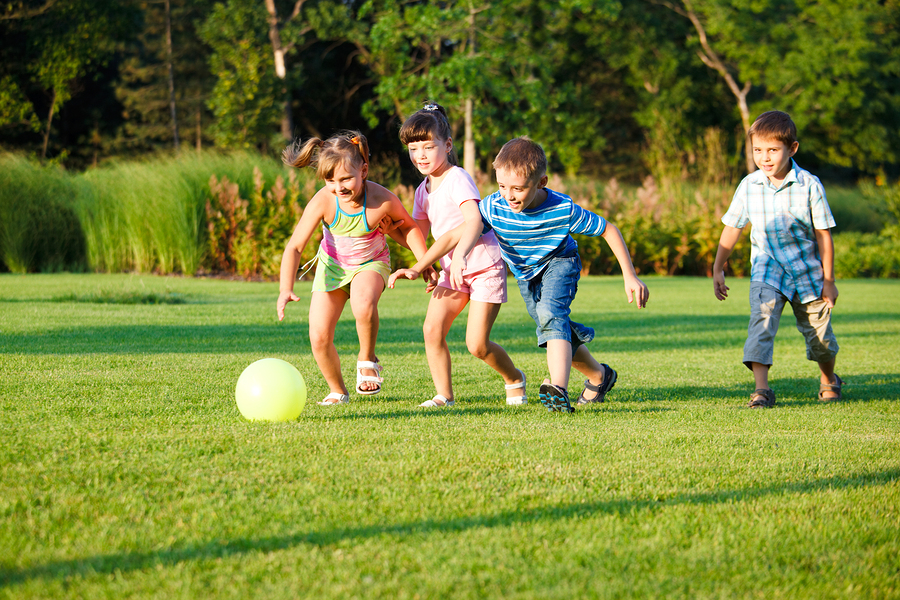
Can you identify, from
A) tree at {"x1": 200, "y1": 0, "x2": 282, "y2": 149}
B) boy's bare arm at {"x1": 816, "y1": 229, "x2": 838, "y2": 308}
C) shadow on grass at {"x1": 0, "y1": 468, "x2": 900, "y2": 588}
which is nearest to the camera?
shadow on grass at {"x1": 0, "y1": 468, "x2": 900, "y2": 588}

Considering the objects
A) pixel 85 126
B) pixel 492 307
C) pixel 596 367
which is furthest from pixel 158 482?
pixel 85 126

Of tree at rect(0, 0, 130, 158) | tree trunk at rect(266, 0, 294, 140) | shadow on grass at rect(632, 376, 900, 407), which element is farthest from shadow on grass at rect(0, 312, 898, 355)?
tree at rect(0, 0, 130, 158)

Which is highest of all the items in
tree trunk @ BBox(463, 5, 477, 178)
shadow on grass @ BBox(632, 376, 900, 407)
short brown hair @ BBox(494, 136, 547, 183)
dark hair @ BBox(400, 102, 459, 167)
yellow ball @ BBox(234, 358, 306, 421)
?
tree trunk @ BBox(463, 5, 477, 178)

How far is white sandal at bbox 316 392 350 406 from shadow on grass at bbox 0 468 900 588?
2.24 metres

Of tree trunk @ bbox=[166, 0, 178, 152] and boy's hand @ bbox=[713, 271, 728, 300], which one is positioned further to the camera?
tree trunk @ bbox=[166, 0, 178, 152]

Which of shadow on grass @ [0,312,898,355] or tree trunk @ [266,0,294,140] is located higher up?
tree trunk @ [266,0,294,140]

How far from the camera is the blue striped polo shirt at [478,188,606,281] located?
16.4 feet

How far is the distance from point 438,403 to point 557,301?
3.11 feet

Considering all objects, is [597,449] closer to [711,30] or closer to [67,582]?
[67,582]

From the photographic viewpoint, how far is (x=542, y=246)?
508cm

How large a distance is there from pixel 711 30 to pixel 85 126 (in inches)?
1153

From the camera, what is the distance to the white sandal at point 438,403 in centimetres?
500

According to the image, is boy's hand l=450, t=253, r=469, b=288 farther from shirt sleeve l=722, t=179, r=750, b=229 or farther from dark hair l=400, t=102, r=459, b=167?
shirt sleeve l=722, t=179, r=750, b=229

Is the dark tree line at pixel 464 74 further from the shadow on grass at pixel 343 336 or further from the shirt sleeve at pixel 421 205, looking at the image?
the shirt sleeve at pixel 421 205
